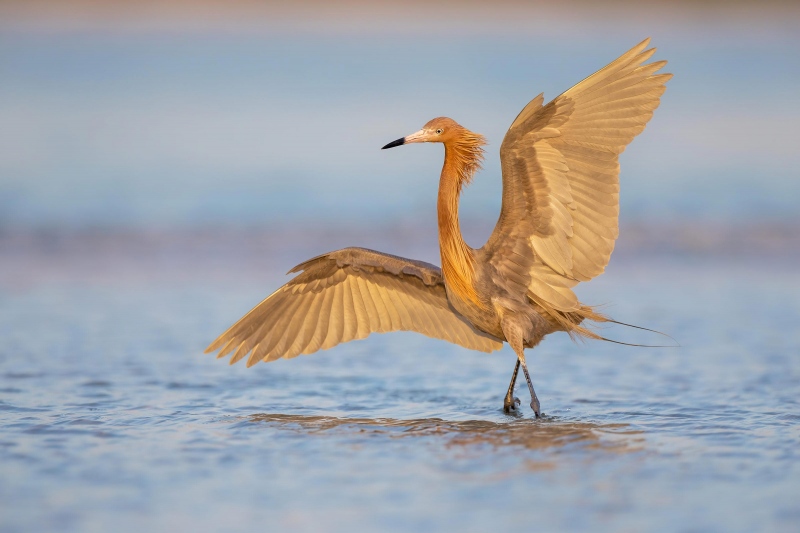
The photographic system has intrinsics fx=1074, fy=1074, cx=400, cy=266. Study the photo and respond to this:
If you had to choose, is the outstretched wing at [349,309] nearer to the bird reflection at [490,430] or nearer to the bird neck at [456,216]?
the bird neck at [456,216]

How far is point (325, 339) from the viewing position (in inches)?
342

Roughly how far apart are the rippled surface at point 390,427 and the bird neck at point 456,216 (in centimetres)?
98

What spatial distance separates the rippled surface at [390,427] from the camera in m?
5.46

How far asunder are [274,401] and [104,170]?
1089cm

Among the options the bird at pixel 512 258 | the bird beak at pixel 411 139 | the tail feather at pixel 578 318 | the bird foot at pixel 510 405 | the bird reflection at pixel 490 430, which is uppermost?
the bird beak at pixel 411 139

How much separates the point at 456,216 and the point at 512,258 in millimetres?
522

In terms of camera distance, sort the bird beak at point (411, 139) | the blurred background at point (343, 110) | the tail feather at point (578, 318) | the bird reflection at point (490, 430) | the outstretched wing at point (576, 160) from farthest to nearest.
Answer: the blurred background at point (343, 110)
the tail feather at point (578, 318)
the bird beak at point (411, 139)
the outstretched wing at point (576, 160)
the bird reflection at point (490, 430)

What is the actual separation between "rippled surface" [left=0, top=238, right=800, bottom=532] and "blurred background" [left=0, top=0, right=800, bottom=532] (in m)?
0.03

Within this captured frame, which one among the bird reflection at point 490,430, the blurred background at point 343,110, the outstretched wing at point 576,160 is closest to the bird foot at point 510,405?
the bird reflection at point 490,430

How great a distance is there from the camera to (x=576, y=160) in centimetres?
738

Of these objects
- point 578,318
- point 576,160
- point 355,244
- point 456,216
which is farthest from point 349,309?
point 355,244

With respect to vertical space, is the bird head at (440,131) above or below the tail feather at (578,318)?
above

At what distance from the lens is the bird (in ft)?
24.1

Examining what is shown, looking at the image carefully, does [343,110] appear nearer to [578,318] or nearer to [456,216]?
[456,216]
